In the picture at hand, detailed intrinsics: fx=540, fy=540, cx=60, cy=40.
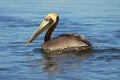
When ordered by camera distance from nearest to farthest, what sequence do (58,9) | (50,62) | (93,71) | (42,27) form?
(93,71) → (50,62) → (42,27) → (58,9)

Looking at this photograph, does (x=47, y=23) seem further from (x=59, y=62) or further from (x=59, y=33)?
(x=59, y=62)

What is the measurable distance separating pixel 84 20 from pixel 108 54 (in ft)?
17.2

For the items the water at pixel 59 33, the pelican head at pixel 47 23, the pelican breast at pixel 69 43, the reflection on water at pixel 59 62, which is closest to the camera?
the water at pixel 59 33

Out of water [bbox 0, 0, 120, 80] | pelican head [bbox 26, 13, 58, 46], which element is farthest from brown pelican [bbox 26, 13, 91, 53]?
pelican head [bbox 26, 13, 58, 46]

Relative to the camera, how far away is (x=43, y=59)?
10.9 m

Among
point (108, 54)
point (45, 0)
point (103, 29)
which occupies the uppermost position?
point (45, 0)

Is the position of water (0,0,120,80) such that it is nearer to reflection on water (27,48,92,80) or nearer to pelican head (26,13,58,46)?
reflection on water (27,48,92,80)

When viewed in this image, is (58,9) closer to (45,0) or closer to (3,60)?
(45,0)

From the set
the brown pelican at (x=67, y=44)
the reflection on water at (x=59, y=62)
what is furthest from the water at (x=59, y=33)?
the brown pelican at (x=67, y=44)

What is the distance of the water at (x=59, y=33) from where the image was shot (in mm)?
9336

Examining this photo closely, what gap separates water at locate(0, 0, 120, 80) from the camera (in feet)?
30.6

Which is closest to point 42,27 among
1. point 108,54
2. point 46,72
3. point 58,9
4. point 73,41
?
point 73,41

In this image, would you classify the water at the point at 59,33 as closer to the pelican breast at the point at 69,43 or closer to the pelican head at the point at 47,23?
the pelican breast at the point at 69,43

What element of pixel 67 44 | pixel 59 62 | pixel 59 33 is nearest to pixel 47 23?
pixel 67 44
